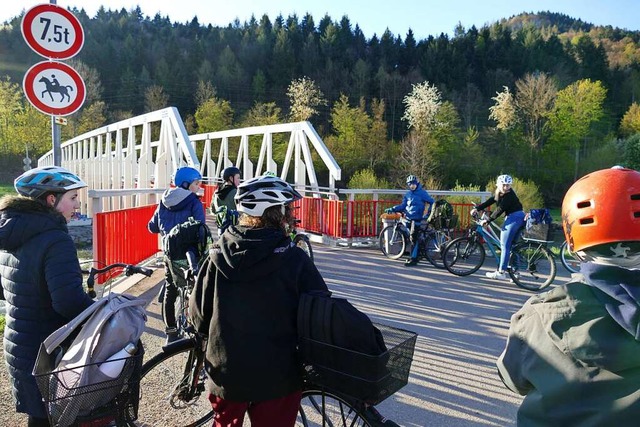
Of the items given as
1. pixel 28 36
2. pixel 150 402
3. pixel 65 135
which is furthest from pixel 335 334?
pixel 65 135

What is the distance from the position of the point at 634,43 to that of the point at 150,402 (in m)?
118

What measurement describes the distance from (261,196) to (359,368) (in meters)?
0.90

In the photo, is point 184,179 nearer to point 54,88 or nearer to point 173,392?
point 54,88

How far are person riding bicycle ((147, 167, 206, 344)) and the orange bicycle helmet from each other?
3.92 metres

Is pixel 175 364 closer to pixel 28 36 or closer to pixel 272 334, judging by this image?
pixel 272 334

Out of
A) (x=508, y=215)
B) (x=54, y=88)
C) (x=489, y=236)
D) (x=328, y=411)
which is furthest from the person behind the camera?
(x=489, y=236)

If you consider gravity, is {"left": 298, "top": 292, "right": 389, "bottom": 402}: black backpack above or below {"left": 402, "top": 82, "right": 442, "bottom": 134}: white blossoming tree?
below

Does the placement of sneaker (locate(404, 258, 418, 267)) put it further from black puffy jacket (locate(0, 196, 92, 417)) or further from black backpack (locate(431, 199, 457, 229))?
black puffy jacket (locate(0, 196, 92, 417))

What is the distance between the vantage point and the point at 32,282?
232 centimetres

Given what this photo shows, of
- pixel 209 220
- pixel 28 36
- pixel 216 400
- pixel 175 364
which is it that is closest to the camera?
pixel 216 400

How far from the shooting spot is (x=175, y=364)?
2812mm

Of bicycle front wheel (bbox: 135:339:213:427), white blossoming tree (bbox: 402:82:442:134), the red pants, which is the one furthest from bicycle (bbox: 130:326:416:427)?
white blossoming tree (bbox: 402:82:442:134)

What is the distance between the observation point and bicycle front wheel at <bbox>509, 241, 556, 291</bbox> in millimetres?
7108

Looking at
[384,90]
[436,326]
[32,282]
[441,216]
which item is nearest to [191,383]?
[32,282]
